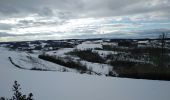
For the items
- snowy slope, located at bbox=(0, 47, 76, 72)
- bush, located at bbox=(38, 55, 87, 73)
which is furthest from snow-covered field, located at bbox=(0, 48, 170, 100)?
bush, located at bbox=(38, 55, 87, 73)

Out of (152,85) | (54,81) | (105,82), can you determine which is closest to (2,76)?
(54,81)

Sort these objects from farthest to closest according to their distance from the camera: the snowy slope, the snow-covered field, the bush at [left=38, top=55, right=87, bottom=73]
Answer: the bush at [left=38, top=55, right=87, bottom=73], the snowy slope, the snow-covered field

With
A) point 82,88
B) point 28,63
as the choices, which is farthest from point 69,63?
point 82,88

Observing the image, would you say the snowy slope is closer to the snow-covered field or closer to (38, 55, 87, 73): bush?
(38, 55, 87, 73): bush

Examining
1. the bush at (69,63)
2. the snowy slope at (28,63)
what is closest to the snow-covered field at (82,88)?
the snowy slope at (28,63)

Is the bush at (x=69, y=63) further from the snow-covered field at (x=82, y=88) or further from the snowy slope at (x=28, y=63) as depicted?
the snow-covered field at (x=82, y=88)

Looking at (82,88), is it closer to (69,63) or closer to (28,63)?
(28,63)

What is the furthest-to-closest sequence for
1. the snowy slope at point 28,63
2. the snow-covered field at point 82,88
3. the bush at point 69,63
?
the bush at point 69,63
the snowy slope at point 28,63
the snow-covered field at point 82,88

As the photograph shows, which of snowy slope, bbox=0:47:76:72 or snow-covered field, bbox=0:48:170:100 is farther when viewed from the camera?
snowy slope, bbox=0:47:76:72
